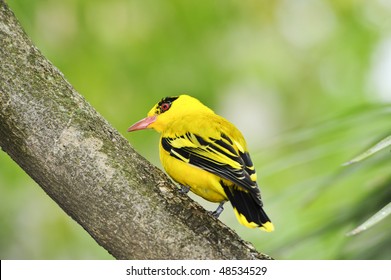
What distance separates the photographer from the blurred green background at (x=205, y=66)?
539 centimetres

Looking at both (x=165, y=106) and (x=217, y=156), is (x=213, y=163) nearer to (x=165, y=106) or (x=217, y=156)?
(x=217, y=156)

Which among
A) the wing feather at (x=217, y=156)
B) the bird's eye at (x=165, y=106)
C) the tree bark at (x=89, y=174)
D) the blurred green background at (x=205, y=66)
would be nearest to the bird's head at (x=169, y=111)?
the bird's eye at (x=165, y=106)

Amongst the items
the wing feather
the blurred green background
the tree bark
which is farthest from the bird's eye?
the tree bark

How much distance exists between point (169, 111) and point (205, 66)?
2.62 metres

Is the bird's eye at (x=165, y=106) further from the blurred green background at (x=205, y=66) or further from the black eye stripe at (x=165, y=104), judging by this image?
the blurred green background at (x=205, y=66)

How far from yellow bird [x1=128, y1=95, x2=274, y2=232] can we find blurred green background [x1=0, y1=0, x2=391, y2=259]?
2.81 feet

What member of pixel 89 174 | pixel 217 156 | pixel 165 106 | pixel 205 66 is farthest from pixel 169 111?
pixel 205 66

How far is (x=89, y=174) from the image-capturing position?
2.36 m

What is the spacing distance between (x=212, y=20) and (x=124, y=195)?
377 centimetres

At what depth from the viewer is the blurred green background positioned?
5.39m

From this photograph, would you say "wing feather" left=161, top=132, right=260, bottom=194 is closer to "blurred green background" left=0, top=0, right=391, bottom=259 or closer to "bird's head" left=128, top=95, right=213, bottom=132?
"bird's head" left=128, top=95, right=213, bottom=132

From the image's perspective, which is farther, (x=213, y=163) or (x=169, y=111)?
(x=169, y=111)
